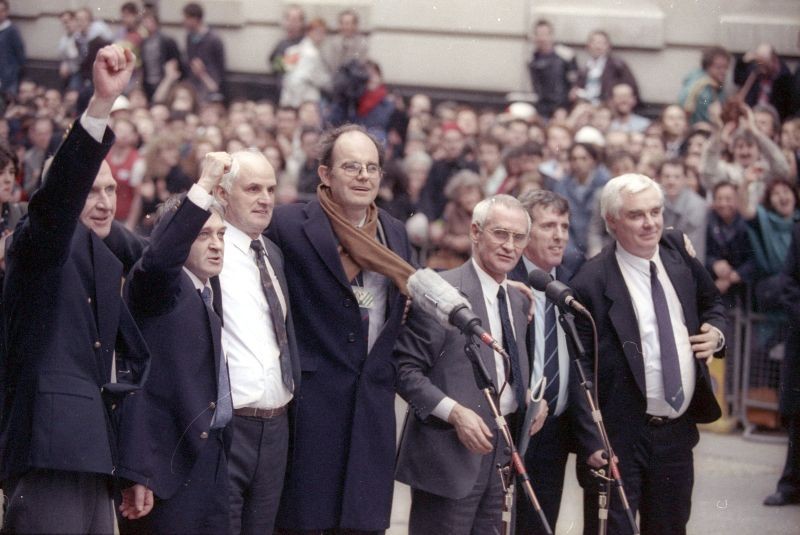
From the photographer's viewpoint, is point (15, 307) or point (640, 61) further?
point (640, 61)

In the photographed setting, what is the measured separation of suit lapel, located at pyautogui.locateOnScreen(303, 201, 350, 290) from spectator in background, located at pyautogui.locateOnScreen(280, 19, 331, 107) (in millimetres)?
9831

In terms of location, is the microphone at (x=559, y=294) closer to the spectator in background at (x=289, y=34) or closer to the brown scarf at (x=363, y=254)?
the brown scarf at (x=363, y=254)

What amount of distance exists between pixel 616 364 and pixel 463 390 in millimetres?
743

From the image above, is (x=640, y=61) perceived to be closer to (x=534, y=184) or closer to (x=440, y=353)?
(x=534, y=184)

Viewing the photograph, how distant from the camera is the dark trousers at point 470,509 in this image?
5500 millimetres

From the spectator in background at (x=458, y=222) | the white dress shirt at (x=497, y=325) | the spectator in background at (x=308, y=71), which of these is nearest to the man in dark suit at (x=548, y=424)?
the white dress shirt at (x=497, y=325)

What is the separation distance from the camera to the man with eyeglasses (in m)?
5.58

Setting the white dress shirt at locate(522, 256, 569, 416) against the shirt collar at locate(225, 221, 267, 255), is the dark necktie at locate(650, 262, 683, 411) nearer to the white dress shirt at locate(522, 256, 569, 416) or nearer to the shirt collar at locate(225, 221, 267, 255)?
the white dress shirt at locate(522, 256, 569, 416)

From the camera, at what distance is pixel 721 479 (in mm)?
8820

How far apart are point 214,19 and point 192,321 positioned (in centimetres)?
1316

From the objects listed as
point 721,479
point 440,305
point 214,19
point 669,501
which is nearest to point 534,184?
point 721,479

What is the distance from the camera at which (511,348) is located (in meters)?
5.68

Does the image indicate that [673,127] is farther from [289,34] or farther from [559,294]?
[559,294]

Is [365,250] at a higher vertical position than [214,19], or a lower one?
lower
